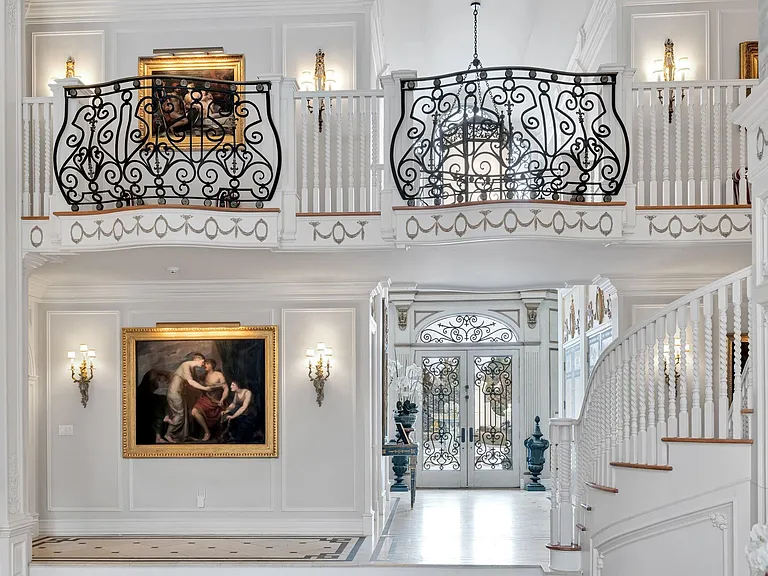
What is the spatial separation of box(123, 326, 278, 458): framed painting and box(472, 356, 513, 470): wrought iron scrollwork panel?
6252mm

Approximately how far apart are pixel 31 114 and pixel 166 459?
384cm

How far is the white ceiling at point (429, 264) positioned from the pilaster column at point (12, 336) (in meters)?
0.64

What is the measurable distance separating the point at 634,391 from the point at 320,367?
4084 mm

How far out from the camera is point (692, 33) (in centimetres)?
928

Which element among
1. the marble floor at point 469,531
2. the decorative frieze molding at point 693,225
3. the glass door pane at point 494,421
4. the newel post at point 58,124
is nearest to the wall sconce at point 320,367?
the marble floor at point 469,531

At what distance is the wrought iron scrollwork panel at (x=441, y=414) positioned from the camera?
15.3 m

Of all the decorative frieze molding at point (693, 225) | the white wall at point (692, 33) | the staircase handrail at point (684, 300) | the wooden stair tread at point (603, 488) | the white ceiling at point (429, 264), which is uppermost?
the white wall at point (692, 33)

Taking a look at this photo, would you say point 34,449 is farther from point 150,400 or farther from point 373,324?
point 373,324

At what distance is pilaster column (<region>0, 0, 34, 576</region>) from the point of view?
7.59m

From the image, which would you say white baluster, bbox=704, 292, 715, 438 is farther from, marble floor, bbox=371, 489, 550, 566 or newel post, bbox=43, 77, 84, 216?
newel post, bbox=43, 77, 84, 216

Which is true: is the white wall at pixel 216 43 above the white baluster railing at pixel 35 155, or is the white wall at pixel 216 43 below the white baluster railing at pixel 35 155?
above

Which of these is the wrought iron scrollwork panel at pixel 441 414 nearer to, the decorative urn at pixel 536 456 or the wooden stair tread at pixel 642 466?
the decorative urn at pixel 536 456

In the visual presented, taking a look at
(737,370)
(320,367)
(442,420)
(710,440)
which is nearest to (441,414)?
(442,420)

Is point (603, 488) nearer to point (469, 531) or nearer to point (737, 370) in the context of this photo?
point (737, 370)
